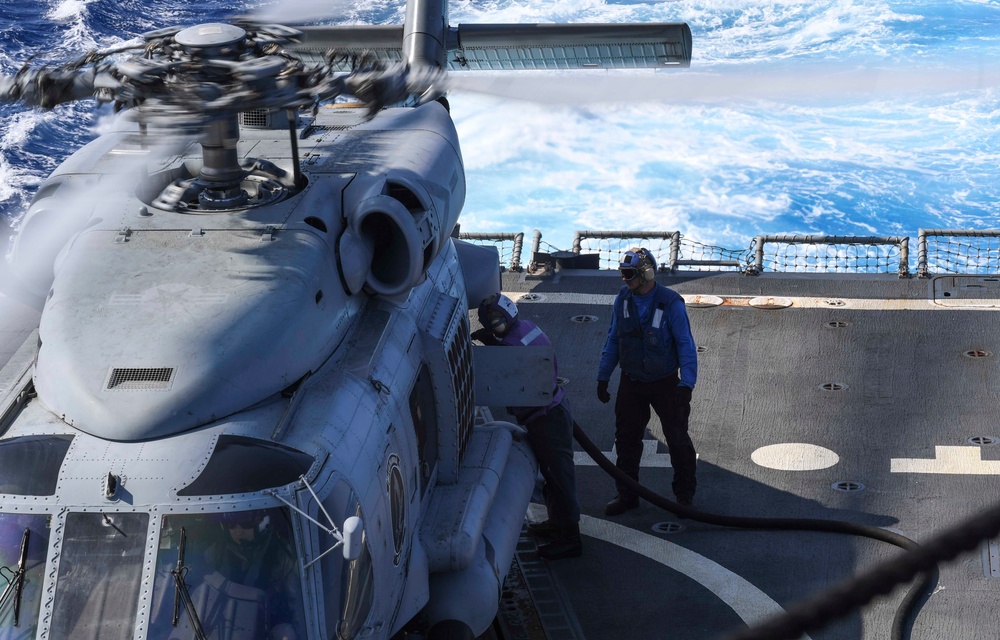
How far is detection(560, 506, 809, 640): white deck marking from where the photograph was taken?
356 inches

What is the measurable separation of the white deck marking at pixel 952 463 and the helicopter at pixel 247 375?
12.5 feet

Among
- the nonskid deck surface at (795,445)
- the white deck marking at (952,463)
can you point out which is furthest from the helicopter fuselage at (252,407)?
the white deck marking at (952,463)

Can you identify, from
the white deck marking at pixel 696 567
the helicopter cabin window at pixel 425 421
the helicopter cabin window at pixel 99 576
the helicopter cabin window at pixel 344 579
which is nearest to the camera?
the helicopter cabin window at pixel 99 576

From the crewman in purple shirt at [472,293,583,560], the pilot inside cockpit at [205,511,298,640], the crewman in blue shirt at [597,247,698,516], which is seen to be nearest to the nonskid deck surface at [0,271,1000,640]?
the crewman in purple shirt at [472,293,583,560]

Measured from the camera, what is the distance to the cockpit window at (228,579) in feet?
19.2

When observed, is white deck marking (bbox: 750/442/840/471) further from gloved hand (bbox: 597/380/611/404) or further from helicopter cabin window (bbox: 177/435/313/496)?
helicopter cabin window (bbox: 177/435/313/496)

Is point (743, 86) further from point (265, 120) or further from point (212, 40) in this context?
point (265, 120)

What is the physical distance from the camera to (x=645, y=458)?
11.5 meters

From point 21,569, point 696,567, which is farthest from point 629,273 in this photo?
point 21,569

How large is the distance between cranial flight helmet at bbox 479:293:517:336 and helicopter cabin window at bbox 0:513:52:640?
4.35 metres

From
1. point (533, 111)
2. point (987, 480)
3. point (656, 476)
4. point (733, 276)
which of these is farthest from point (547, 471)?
point (533, 111)

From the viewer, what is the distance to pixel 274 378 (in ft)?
21.9

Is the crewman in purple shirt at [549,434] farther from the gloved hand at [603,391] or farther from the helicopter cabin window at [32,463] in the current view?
the helicopter cabin window at [32,463]

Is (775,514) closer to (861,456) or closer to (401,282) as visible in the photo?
(861,456)
